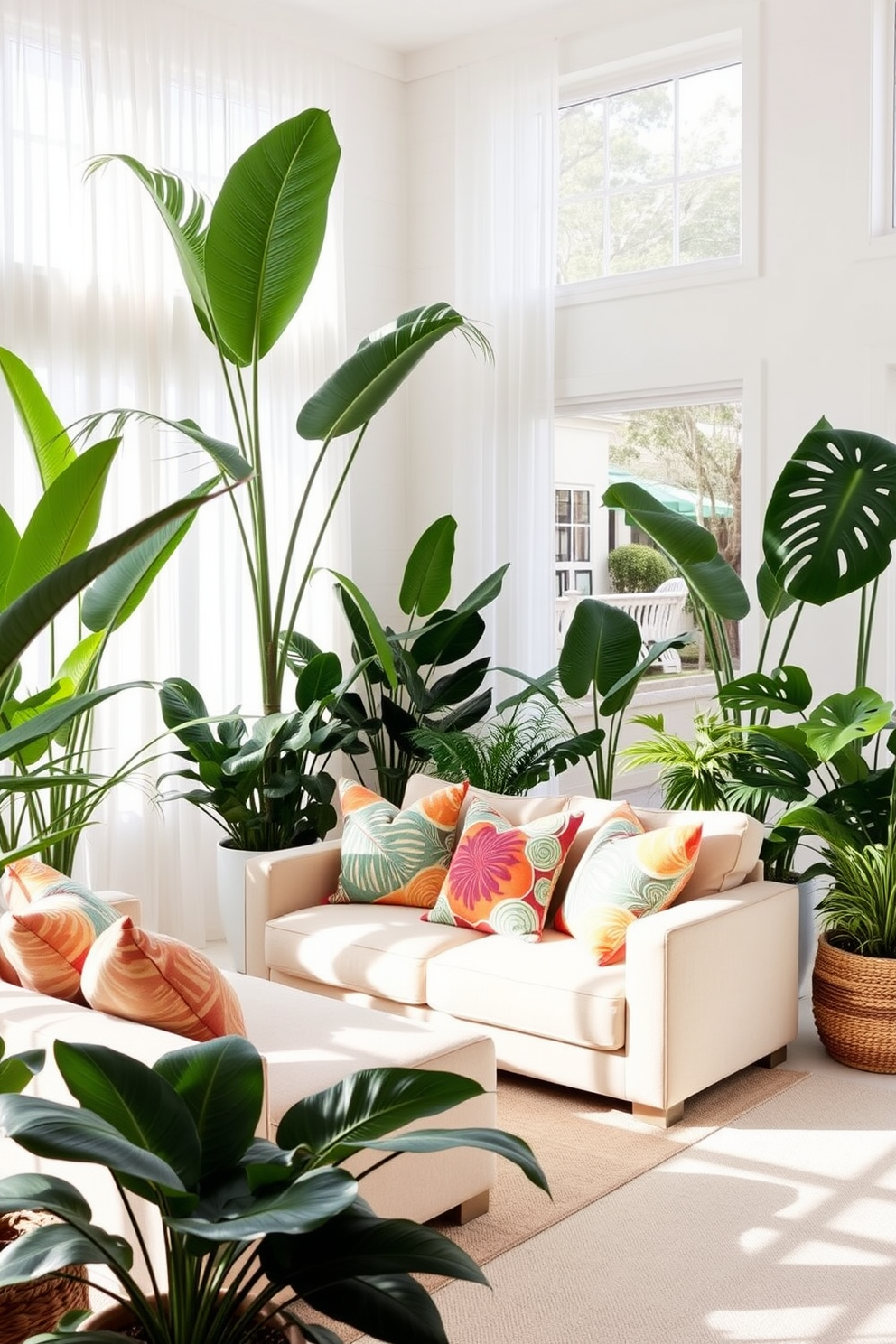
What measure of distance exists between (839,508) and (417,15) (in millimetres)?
2973

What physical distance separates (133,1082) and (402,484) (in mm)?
4938

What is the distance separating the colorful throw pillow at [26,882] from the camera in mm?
3010

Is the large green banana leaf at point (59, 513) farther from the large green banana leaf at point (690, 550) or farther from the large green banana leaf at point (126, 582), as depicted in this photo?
the large green banana leaf at point (690, 550)

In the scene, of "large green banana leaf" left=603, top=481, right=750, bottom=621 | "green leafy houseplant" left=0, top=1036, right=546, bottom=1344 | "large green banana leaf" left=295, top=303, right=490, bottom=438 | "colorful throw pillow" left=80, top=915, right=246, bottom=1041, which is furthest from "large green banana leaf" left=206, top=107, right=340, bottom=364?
"green leafy houseplant" left=0, top=1036, right=546, bottom=1344

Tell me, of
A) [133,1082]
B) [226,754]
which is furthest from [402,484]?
[133,1082]

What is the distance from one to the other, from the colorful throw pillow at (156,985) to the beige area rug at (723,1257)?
2.35 ft

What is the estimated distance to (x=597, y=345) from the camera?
550 centimetres

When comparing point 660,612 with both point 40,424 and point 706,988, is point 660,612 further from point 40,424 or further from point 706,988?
point 40,424

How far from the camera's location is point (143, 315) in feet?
16.2

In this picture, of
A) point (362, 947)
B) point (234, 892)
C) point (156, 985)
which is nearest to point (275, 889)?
point (234, 892)

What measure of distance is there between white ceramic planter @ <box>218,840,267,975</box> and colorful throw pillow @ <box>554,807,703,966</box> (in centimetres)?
122

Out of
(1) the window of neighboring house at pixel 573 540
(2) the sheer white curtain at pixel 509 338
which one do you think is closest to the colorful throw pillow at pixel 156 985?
(2) the sheer white curtain at pixel 509 338

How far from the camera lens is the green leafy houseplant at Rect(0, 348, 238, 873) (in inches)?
60.8

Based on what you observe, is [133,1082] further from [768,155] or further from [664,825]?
[768,155]
